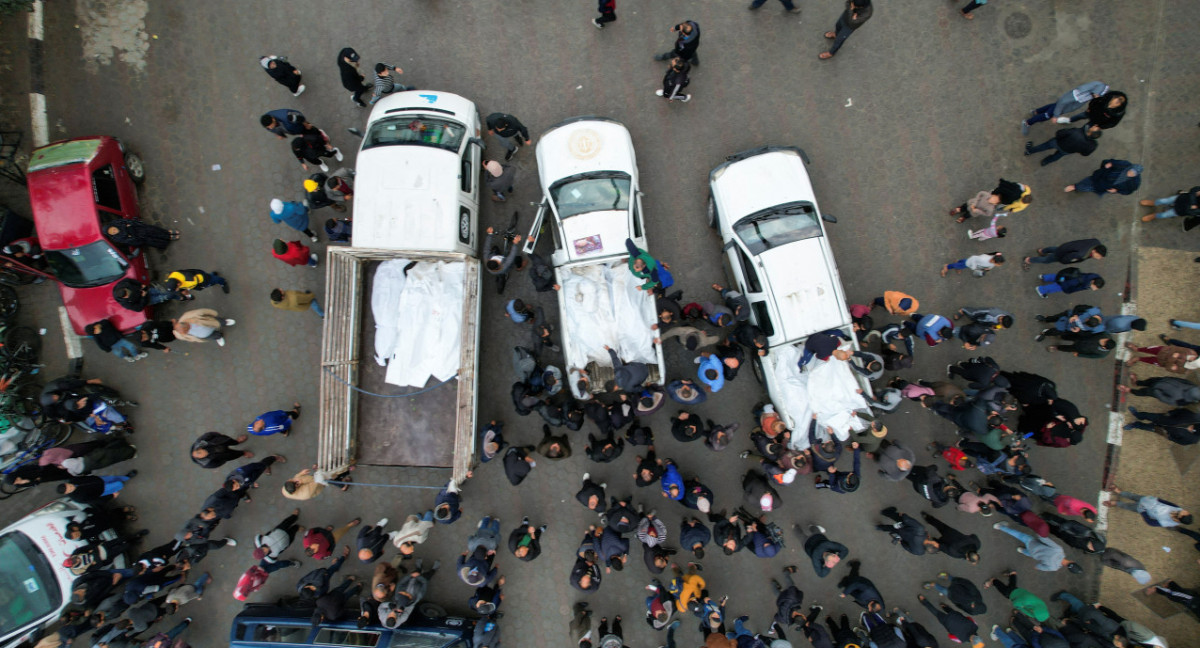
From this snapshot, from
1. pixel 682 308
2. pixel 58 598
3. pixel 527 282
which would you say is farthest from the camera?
pixel 527 282

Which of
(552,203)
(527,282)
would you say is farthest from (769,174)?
(527,282)

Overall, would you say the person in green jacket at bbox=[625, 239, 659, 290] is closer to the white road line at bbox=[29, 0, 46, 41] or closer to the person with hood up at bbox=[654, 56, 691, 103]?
the person with hood up at bbox=[654, 56, 691, 103]

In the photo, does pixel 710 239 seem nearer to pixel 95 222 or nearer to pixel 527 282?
pixel 527 282

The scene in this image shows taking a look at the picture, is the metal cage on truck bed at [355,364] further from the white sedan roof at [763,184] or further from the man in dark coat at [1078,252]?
A: the man in dark coat at [1078,252]

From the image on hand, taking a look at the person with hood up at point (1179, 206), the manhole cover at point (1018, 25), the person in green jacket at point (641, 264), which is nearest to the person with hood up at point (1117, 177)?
the person with hood up at point (1179, 206)

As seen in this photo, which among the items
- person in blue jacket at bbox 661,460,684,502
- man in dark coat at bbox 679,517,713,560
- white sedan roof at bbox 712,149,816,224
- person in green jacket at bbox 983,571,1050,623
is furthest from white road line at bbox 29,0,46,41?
person in green jacket at bbox 983,571,1050,623

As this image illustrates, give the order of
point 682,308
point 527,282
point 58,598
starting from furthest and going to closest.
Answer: point 527,282 < point 682,308 < point 58,598

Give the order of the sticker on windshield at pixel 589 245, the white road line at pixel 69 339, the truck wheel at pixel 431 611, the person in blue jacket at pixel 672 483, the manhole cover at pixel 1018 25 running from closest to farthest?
1. the person in blue jacket at pixel 672 483
2. the sticker on windshield at pixel 589 245
3. the truck wheel at pixel 431 611
4. the manhole cover at pixel 1018 25
5. the white road line at pixel 69 339

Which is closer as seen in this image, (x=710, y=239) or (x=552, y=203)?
(x=552, y=203)
